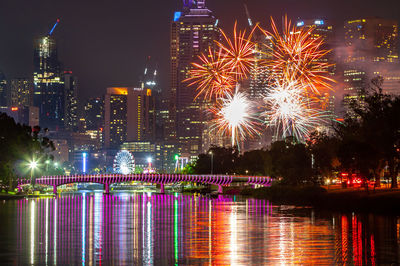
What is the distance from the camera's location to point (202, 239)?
62.2 metres

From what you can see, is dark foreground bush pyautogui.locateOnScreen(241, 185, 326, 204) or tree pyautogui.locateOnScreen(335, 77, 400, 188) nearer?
tree pyautogui.locateOnScreen(335, 77, 400, 188)

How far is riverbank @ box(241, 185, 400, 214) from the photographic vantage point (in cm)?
9306

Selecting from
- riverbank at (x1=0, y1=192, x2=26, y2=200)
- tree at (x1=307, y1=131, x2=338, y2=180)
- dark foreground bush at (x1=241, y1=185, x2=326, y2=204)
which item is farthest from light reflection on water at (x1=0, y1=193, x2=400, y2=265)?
riverbank at (x1=0, y1=192, x2=26, y2=200)

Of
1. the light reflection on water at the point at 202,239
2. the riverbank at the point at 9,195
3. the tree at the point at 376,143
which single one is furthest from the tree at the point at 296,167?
the riverbank at the point at 9,195

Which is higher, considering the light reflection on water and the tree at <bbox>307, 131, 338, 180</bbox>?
the tree at <bbox>307, 131, 338, 180</bbox>

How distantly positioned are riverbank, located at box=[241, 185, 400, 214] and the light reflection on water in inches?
222

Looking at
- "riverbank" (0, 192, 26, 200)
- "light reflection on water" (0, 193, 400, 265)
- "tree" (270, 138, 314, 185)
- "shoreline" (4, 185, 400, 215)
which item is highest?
"tree" (270, 138, 314, 185)

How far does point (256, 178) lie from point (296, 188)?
4815 cm

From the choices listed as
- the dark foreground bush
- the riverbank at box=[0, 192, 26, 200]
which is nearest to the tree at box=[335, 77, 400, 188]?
the dark foreground bush

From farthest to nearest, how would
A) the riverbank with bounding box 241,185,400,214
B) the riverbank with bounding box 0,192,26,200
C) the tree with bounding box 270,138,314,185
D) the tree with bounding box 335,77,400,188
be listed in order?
the riverbank with bounding box 0,192,26,200 < the tree with bounding box 270,138,314,185 < the tree with bounding box 335,77,400,188 < the riverbank with bounding box 241,185,400,214

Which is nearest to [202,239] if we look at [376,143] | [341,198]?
[341,198]

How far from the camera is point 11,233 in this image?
226 ft

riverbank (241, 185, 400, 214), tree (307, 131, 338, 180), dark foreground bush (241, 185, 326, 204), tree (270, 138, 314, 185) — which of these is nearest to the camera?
riverbank (241, 185, 400, 214)

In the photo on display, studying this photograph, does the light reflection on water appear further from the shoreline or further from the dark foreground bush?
the dark foreground bush
